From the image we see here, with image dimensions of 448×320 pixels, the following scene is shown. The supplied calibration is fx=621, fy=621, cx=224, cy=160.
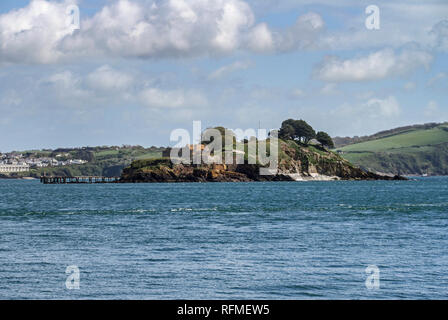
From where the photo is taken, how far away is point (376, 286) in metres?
25.6

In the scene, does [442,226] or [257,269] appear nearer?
[257,269]

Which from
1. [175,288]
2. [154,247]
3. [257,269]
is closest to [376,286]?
[257,269]

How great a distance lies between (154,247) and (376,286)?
55.3 feet

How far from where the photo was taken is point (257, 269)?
29.9 m
